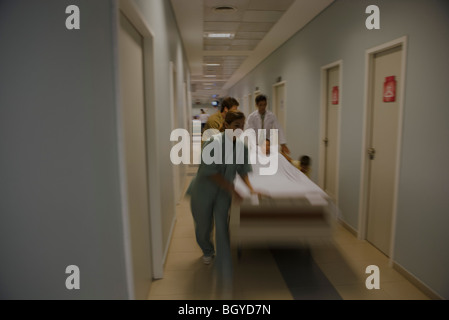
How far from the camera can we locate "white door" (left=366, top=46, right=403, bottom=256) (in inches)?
120

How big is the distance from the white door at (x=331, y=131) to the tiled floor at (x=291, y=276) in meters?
1.27

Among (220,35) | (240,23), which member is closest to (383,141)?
(240,23)

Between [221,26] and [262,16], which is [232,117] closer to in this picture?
[262,16]

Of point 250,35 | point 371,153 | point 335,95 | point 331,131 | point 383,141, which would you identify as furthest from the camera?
point 250,35

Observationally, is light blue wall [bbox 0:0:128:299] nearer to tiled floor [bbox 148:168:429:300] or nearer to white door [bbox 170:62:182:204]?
tiled floor [bbox 148:168:429:300]

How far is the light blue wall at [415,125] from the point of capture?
7.73 feet

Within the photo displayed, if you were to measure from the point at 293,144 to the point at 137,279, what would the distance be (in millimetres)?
4880

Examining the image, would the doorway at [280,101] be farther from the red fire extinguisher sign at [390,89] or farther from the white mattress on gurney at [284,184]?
the red fire extinguisher sign at [390,89]

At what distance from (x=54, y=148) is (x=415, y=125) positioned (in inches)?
105

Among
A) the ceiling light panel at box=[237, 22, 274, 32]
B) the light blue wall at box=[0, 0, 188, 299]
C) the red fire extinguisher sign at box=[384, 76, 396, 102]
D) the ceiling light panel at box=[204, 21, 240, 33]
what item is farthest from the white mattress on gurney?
the ceiling light panel at box=[204, 21, 240, 33]

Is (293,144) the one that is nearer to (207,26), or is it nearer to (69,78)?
(207,26)

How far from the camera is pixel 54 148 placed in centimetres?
141

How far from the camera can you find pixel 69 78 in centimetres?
140

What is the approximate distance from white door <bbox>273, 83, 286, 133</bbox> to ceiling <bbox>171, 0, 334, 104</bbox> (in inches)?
37.2
